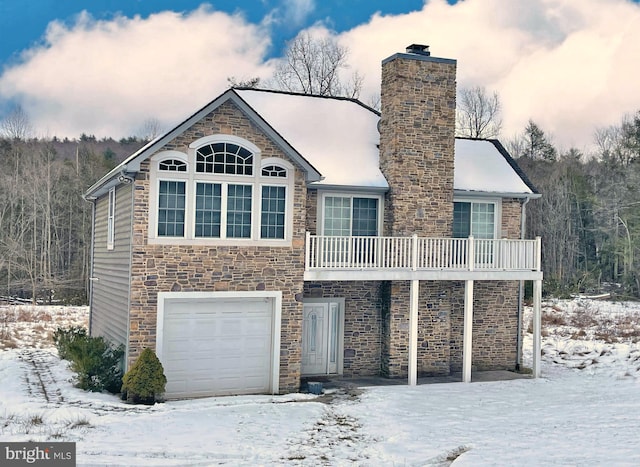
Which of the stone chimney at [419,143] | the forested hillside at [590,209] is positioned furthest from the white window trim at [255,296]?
the forested hillside at [590,209]

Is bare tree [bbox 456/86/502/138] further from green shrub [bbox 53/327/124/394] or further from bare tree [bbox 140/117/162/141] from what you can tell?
green shrub [bbox 53/327/124/394]

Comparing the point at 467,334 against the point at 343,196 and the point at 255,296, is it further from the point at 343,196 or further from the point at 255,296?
the point at 255,296

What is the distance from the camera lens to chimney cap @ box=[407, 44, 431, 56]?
18984mm

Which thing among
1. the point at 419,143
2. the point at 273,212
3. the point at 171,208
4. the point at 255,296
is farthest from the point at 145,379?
the point at 419,143

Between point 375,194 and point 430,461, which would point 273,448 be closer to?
point 430,461

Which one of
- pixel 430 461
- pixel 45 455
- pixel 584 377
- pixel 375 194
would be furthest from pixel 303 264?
pixel 584 377

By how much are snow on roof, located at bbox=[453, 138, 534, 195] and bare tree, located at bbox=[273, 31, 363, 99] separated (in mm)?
18486

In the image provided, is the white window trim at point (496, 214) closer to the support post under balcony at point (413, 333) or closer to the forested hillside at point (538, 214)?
the support post under balcony at point (413, 333)

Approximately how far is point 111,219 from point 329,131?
6741 mm

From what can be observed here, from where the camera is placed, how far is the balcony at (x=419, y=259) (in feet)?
54.7

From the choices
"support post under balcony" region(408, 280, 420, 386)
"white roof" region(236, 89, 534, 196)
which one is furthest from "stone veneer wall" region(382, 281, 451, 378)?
"white roof" region(236, 89, 534, 196)

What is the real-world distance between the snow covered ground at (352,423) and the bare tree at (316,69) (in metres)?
24.4

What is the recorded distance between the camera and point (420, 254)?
17.8m

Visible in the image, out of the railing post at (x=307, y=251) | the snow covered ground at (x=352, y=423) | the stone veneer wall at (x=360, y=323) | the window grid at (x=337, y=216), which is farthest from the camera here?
the stone veneer wall at (x=360, y=323)
